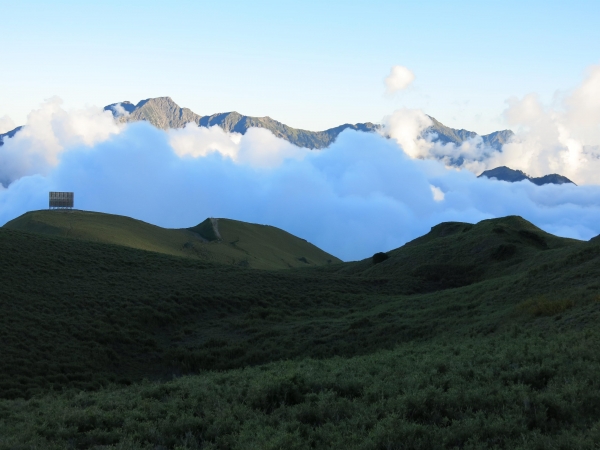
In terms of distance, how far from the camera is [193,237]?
9538 cm

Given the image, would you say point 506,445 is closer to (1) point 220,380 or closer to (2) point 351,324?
(1) point 220,380

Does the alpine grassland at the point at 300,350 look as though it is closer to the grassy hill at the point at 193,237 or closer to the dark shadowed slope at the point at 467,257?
the dark shadowed slope at the point at 467,257

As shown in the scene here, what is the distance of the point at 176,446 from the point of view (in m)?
9.44

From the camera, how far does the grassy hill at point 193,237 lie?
74.7 metres

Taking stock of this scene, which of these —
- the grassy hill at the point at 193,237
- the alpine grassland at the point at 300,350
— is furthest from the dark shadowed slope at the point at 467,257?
the grassy hill at the point at 193,237

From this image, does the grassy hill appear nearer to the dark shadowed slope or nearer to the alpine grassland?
the alpine grassland

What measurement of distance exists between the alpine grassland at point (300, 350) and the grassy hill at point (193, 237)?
2786 centimetres

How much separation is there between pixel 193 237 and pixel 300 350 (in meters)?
71.7

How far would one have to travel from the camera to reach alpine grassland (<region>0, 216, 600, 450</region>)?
32.4 feet

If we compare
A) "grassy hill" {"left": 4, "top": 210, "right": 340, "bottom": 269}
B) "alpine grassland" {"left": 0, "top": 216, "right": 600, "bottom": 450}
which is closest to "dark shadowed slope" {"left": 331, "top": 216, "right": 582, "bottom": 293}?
"alpine grassland" {"left": 0, "top": 216, "right": 600, "bottom": 450}

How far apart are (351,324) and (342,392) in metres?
16.3

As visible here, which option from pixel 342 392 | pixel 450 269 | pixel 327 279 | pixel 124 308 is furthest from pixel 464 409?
pixel 450 269

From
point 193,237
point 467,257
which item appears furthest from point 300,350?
point 193,237

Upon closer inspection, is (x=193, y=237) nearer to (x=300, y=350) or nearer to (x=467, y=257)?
(x=467, y=257)
